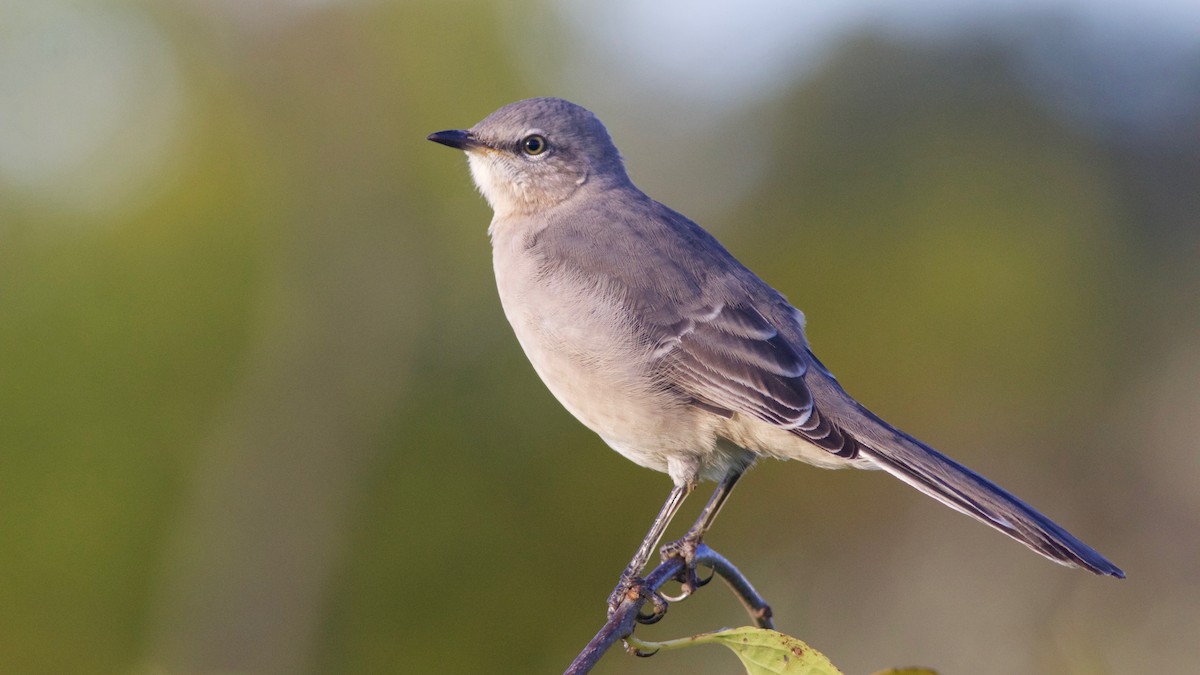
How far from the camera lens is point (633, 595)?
325 cm

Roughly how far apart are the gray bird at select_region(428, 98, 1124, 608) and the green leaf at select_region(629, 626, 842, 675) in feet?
3.60

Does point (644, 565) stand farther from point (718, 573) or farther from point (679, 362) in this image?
point (679, 362)

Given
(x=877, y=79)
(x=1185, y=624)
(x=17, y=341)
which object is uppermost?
(x=877, y=79)

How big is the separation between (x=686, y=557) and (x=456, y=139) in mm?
2122

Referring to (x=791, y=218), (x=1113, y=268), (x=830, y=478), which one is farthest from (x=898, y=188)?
(x=830, y=478)

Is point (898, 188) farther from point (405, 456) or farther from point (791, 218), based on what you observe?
point (405, 456)

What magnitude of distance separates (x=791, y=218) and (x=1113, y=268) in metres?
5.52

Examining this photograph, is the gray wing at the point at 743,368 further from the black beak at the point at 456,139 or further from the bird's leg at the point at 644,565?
the black beak at the point at 456,139

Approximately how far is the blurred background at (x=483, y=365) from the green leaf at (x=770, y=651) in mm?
3045

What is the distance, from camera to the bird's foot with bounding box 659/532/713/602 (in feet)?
11.7

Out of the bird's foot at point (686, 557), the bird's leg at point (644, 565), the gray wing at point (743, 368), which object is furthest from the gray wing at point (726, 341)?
the bird's foot at point (686, 557)

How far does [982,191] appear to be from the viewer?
59.4 feet

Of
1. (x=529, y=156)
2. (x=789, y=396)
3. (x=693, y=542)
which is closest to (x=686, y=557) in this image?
(x=693, y=542)

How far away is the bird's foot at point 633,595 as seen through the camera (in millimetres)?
3094
